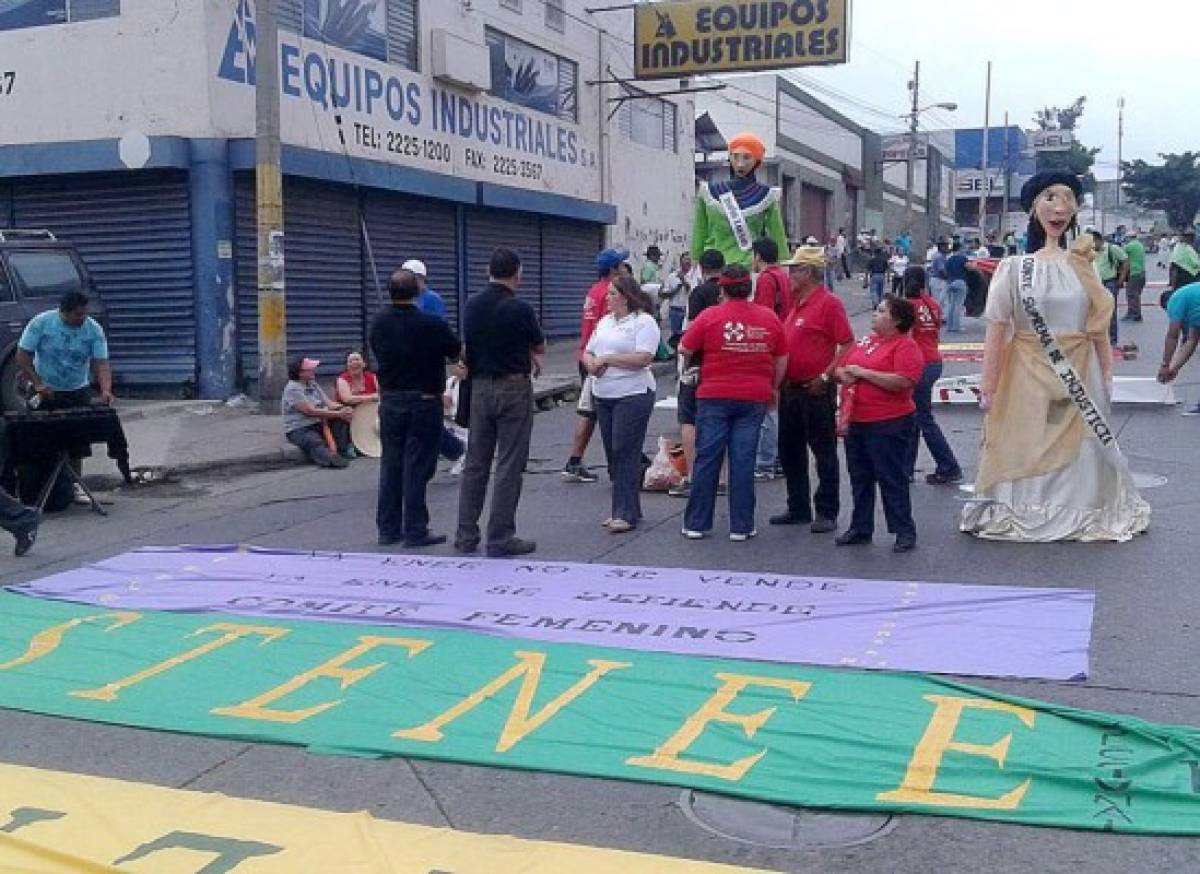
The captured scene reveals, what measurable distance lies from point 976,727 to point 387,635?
2873mm

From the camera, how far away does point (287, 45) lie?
17.2 m

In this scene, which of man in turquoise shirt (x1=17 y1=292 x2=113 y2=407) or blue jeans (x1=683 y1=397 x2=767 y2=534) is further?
man in turquoise shirt (x1=17 y1=292 x2=113 y2=407)

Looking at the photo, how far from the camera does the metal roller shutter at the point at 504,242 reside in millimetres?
22016

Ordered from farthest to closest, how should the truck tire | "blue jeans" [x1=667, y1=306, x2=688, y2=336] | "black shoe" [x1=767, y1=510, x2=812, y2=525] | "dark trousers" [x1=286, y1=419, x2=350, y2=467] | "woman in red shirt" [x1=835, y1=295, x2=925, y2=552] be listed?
"blue jeans" [x1=667, y1=306, x2=688, y2=336]
the truck tire
"dark trousers" [x1=286, y1=419, x2=350, y2=467]
"black shoe" [x1=767, y1=510, x2=812, y2=525]
"woman in red shirt" [x1=835, y1=295, x2=925, y2=552]

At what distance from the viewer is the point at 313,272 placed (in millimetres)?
17844

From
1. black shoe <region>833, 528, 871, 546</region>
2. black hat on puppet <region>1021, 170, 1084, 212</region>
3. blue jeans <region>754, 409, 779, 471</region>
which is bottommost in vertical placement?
black shoe <region>833, 528, 871, 546</region>

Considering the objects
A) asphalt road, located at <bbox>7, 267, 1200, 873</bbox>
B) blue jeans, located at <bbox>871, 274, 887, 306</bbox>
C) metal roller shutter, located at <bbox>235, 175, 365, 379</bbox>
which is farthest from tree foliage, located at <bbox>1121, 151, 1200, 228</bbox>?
asphalt road, located at <bbox>7, 267, 1200, 873</bbox>

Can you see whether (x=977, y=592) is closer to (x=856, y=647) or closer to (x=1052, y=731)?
(x=856, y=647)

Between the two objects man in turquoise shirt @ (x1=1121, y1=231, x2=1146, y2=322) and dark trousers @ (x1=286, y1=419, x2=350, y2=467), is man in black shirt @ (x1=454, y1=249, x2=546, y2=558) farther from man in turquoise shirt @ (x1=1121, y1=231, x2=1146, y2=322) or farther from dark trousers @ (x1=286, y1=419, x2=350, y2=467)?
man in turquoise shirt @ (x1=1121, y1=231, x2=1146, y2=322)

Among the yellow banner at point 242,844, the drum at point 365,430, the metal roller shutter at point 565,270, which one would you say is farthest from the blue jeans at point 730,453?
the metal roller shutter at point 565,270

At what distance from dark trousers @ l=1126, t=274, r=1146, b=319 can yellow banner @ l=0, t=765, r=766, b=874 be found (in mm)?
23234

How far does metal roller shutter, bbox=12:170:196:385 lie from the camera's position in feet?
52.9

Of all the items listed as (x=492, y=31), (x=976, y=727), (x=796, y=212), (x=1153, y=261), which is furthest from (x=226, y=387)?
(x=1153, y=261)

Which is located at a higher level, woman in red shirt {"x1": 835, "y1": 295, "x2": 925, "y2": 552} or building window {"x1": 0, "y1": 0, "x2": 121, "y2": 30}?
building window {"x1": 0, "y1": 0, "x2": 121, "y2": 30}
